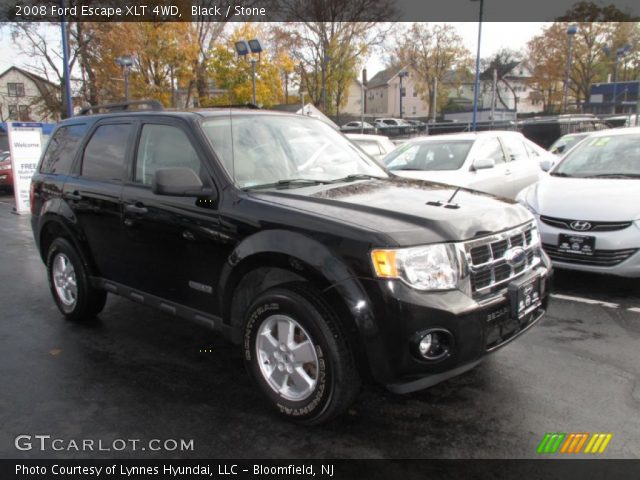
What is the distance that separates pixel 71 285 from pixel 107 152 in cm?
133

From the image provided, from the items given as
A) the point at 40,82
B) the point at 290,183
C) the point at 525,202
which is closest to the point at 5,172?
the point at 525,202

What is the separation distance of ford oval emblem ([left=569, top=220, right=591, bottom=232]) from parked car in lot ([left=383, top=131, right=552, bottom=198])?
2.41 meters

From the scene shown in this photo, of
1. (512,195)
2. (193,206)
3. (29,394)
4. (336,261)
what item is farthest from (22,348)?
(512,195)

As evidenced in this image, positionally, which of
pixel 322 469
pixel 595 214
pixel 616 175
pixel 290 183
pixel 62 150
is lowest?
pixel 322 469

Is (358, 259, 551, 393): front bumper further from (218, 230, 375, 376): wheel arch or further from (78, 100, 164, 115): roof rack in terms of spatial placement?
(78, 100, 164, 115): roof rack

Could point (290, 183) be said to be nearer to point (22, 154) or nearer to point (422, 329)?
point (422, 329)

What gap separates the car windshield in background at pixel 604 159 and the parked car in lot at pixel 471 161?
1.14 meters

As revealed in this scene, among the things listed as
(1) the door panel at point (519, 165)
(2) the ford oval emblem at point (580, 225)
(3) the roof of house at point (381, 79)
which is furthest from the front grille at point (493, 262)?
(3) the roof of house at point (381, 79)

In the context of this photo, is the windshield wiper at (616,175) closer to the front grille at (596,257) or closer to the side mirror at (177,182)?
the front grille at (596,257)

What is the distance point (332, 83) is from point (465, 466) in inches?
2192

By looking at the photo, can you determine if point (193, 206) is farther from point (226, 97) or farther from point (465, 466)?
point (226, 97)

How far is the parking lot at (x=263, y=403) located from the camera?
2953 mm

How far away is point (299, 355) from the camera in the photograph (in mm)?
3023

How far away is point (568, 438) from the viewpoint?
9.70 feet
